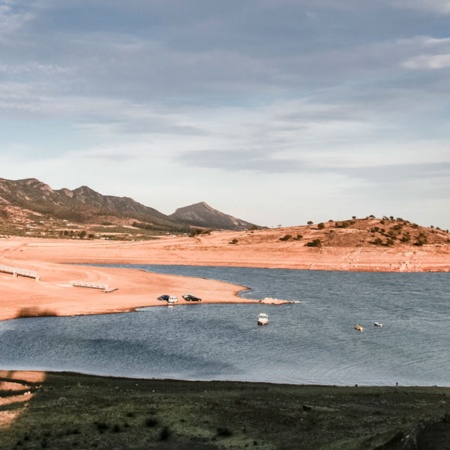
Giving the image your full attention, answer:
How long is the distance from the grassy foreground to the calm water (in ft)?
32.2

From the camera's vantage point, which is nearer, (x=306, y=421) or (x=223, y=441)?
(x=223, y=441)

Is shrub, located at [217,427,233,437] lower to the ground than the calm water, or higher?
higher

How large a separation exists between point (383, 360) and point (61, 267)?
3822 inches

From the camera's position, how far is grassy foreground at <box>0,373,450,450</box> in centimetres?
2988

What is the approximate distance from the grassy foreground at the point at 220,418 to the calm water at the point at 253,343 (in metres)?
9.81

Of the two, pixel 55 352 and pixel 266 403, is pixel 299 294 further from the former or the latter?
pixel 266 403

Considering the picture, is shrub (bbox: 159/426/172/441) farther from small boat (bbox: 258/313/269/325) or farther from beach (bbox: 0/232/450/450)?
small boat (bbox: 258/313/269/325)

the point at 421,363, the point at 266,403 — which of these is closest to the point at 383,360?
the point at 421,363

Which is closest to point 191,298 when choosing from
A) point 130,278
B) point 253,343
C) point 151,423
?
point 130,278

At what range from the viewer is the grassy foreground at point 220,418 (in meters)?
29.9

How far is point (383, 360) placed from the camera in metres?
63.6

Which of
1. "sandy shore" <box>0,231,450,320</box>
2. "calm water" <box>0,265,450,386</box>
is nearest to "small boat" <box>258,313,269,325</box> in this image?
"calm water" <box>0,265,450,386</box>

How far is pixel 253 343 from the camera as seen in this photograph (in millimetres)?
71375

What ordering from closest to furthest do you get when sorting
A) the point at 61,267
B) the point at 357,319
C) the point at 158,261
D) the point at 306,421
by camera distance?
1. the point at 306,421
2. the point at 357,319
3. the point at 61,267
4. the point at 158,261
